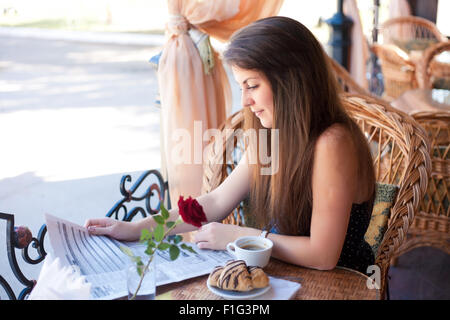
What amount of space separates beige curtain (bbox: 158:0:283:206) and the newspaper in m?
0.82

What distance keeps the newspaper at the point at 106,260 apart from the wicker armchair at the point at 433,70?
2735 millimetres

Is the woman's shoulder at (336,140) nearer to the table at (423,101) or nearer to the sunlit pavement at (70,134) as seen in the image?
the sunlit pavement at (70,134)

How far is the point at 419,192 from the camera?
1.35 m

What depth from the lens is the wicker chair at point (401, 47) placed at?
3.68 metres

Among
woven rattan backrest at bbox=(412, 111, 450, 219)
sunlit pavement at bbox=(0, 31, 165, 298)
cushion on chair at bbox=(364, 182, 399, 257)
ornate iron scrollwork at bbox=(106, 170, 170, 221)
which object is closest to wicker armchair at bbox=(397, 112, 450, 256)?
woven rattan backrest at bbox=(412, 111, 450, 219)

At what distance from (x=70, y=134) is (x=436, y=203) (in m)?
3.02

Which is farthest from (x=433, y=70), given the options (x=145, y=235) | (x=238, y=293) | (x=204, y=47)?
(x=145, y=235)

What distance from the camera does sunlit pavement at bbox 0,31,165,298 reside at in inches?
113

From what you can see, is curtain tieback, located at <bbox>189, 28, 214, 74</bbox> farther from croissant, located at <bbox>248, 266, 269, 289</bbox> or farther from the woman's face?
croissant, located at <bbox>248, 266, 269, 289</bbox>

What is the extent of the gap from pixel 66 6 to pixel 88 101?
694cm

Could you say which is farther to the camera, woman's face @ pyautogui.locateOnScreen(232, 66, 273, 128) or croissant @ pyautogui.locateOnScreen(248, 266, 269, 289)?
woman's face @ pyautogui.locateOnScreen(232, 66, 273, 128)

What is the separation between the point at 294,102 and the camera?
4.00 ft
